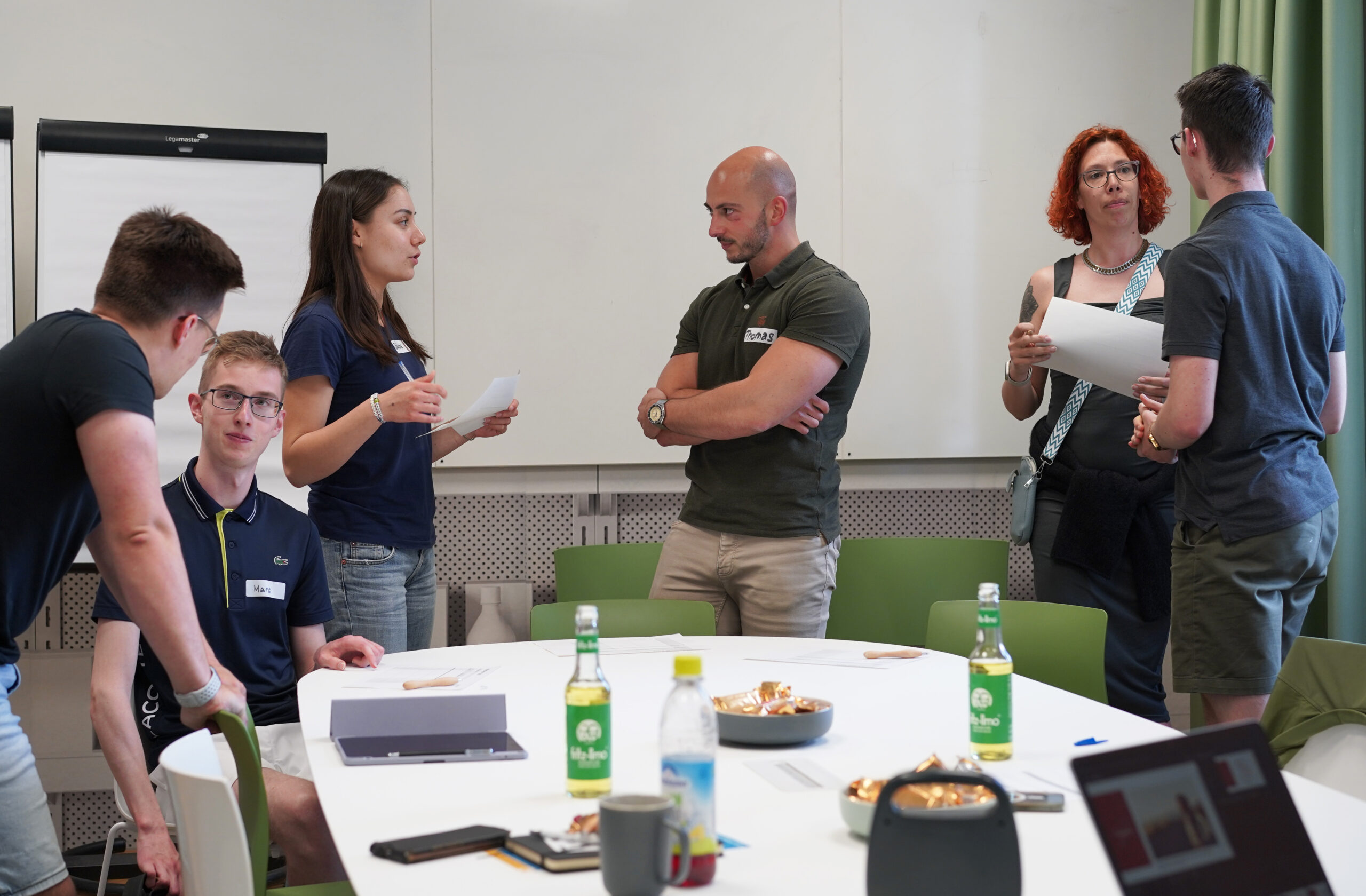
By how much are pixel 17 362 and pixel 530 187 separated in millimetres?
2388

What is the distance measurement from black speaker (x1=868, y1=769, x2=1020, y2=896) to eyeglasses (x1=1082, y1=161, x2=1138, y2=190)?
2612mm

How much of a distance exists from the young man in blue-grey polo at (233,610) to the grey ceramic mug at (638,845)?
3.95 feet

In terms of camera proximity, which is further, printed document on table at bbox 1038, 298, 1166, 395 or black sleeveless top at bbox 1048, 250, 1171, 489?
black sleeveless top at bbox 1048, 250, 1171, 489

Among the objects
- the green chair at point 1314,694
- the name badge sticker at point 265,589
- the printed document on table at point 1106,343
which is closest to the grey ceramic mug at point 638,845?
the green chair at point 1314,694

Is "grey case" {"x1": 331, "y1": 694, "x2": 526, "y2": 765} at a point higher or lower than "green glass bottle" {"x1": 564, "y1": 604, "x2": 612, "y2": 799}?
lower

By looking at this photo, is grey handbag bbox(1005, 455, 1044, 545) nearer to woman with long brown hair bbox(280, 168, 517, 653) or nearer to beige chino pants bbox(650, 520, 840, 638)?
beige chino pants bbox(650, 520, 840, 638)

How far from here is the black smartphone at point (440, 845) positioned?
44.6 inches

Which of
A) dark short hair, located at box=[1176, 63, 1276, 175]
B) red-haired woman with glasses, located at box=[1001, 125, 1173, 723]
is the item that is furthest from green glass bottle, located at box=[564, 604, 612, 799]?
red-haired woman with glasses, located at box=[1001, 125, 1173, 723]

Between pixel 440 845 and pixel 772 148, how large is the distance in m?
3.24

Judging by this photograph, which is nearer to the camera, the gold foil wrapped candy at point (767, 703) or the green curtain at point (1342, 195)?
the gold foil wrapped candy at point (767, 703)

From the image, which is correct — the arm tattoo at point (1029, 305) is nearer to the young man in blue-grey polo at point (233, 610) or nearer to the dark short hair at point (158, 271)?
the young man in blue-grey polo at point (233, 610)

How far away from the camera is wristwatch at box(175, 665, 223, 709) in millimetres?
1780

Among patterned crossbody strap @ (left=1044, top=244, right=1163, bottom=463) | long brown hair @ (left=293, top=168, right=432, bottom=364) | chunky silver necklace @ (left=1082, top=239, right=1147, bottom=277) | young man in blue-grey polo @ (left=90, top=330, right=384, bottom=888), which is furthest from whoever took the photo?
chunky silver necklace @ (left=1082, top=239, right=1147, bottom=277)

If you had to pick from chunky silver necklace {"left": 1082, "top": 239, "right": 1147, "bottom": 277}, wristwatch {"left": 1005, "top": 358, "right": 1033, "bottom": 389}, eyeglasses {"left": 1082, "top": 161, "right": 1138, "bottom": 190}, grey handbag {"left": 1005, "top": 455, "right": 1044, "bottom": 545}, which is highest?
eyeglasses {"left": 1082, "top": 161, "right": 1138, "bottom": 190}
